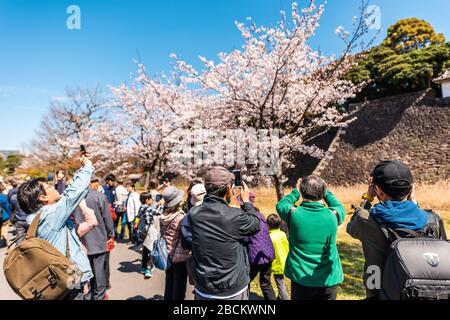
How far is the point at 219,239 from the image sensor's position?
2115 millimetres

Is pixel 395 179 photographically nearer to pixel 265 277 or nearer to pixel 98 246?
pixel 265 277

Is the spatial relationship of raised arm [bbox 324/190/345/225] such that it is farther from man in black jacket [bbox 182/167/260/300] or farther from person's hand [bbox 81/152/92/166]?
person's hand [bbox 81/152/92/166]

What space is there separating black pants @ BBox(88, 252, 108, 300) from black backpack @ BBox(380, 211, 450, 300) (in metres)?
3.36

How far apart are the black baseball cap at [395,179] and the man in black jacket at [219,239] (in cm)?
100

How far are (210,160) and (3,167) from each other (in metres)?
40.3

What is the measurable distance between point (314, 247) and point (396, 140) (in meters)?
19.5


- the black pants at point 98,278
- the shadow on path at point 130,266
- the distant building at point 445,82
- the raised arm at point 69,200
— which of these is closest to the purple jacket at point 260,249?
the raised arm at point 69,200

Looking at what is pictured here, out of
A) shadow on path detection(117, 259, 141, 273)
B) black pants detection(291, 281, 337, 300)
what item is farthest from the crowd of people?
shadow on path detection(117, 259, 141, 273)

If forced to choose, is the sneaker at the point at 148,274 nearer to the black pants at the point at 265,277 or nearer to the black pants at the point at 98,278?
the black pants at the point at 98,278

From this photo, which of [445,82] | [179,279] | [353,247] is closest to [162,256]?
[179,279]

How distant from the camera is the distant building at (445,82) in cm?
1590

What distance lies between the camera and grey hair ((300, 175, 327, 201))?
7.77ft

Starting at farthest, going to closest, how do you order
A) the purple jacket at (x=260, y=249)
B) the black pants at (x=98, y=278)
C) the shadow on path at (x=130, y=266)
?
the shadow on path at (x=130, y=266) < the black pants at (x=98, y=278) < the purple jacket at (x=260, y=249)
